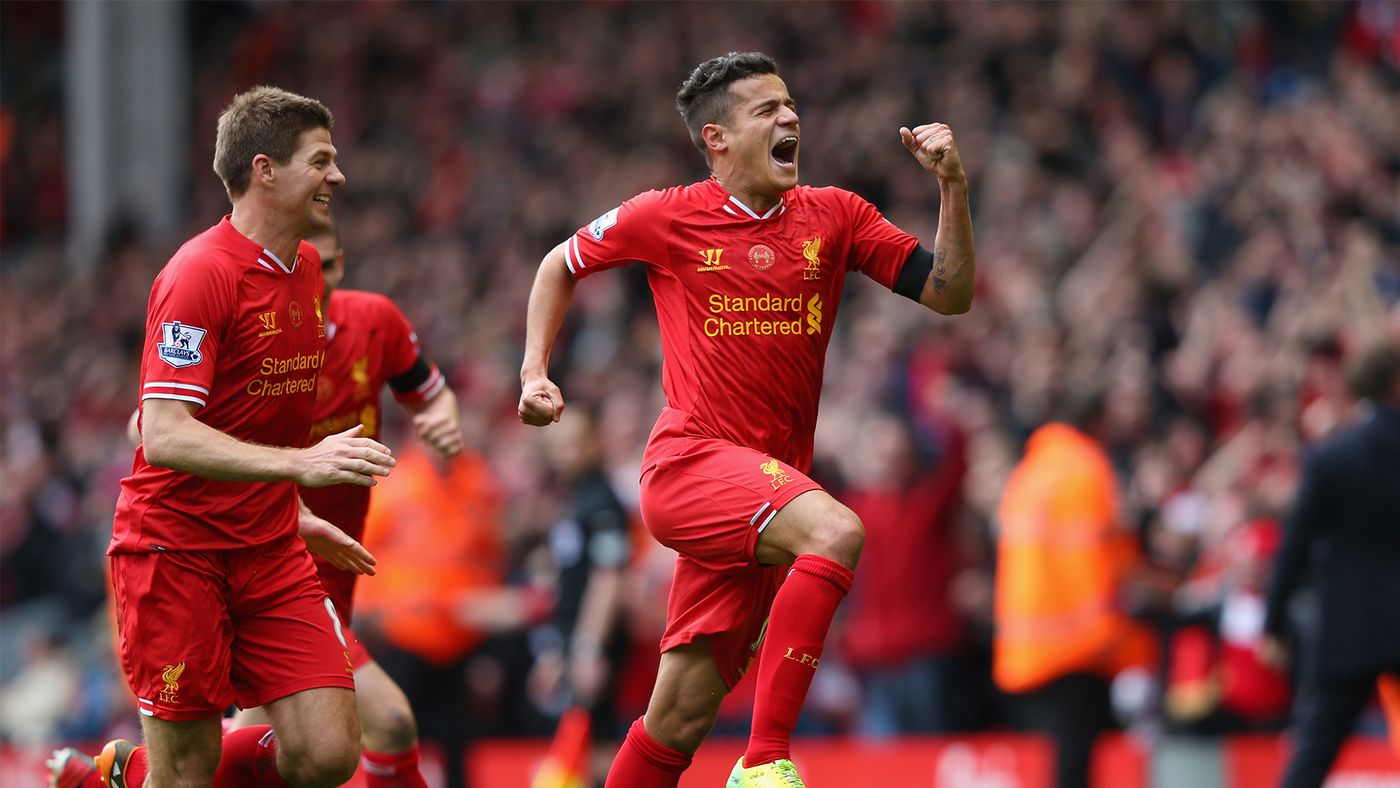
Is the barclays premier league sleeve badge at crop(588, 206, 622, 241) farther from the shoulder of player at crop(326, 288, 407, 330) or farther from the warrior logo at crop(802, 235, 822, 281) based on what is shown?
the shoulder of player at crop(326, 288, 407, 330)

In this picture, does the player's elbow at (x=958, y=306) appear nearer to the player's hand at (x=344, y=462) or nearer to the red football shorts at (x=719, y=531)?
the red football shorts at (x=719, y=531)

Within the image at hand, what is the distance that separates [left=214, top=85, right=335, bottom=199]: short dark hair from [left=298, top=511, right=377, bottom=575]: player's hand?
117cm

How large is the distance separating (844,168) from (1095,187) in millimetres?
2569

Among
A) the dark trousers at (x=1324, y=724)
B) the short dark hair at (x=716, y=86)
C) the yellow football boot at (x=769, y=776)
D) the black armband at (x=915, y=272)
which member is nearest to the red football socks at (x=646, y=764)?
the yellow football boot at (x=769, y=776)

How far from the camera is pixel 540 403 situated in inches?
236

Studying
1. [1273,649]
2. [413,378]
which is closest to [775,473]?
[413,378]

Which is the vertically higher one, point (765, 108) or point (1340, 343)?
point (765, 108)

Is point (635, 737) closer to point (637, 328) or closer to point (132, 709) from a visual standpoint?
point (132, 709)

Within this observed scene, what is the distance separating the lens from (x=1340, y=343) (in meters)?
11.4

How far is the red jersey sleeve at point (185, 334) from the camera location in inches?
231

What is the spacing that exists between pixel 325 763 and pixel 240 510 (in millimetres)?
879

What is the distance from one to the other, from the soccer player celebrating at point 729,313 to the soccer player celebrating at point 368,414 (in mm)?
1129

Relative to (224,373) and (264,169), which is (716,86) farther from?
(224,373)

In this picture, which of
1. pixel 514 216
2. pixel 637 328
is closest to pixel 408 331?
pixel 637 328
